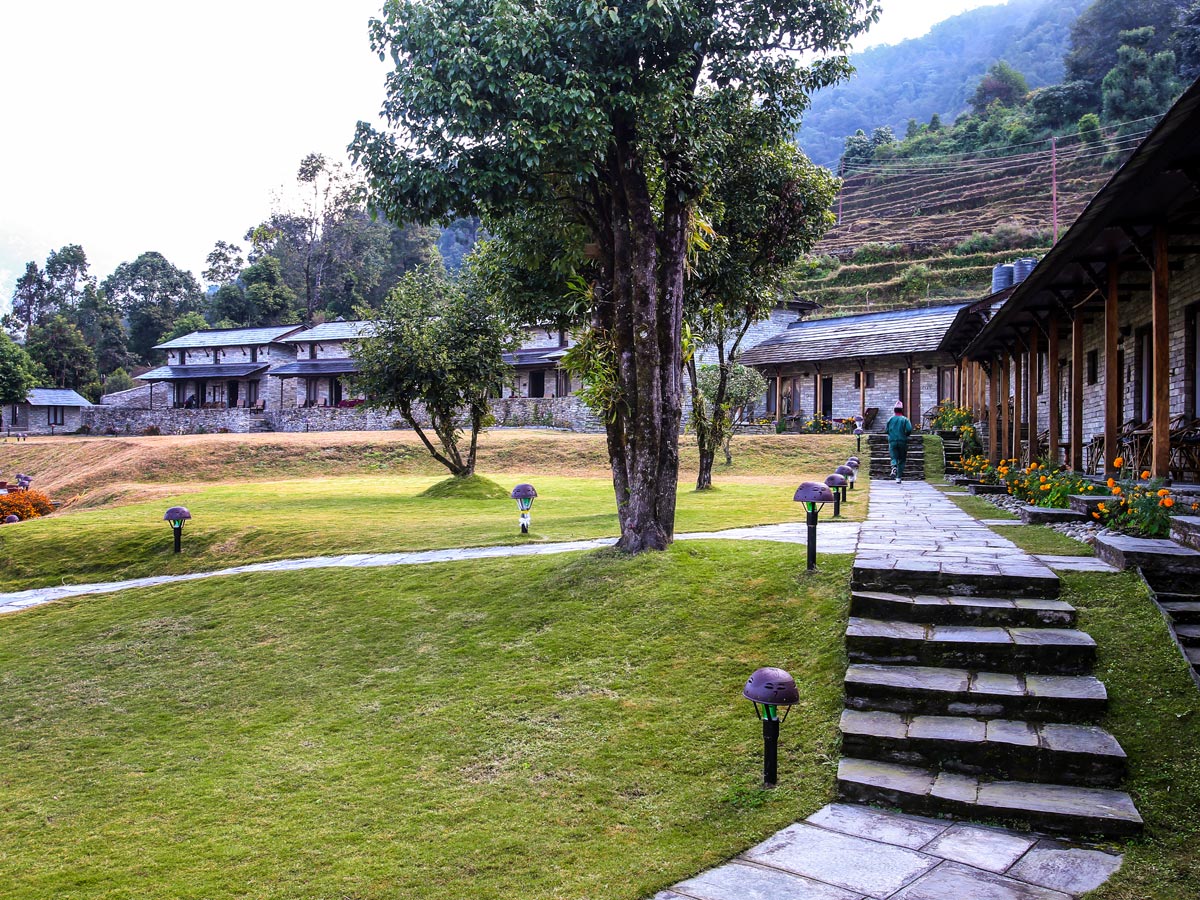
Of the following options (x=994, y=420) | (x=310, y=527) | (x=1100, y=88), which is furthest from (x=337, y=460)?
(x=1100, y=88)

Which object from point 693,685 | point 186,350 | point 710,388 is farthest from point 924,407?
point 186,350

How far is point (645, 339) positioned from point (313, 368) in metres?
45.2

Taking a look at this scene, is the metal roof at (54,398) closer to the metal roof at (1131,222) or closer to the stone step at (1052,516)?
the metal roof at (1131,222)

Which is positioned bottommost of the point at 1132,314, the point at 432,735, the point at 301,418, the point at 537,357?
the point at 432,735

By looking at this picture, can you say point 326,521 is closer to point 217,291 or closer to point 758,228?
point 758,228

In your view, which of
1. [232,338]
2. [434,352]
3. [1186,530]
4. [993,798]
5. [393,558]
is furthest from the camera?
[232,338]

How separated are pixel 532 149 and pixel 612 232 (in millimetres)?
1674

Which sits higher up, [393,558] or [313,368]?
[313,368]

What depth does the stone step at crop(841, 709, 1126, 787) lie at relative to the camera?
4285mm

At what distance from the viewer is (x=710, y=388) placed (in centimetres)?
2728

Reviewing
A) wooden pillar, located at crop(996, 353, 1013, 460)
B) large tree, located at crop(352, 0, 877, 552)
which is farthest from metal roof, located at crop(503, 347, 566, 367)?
large tree, located at crop(352, 0, 877, 552)

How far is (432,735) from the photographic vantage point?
5754 mm

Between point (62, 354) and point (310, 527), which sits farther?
point (62, 354)

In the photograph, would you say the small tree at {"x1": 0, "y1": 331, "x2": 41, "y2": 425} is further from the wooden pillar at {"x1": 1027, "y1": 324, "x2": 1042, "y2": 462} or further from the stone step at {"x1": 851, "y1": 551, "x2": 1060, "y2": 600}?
the stone step at {"x1": 851, "y1": 551, "x2": 1060, "y2": 600}
